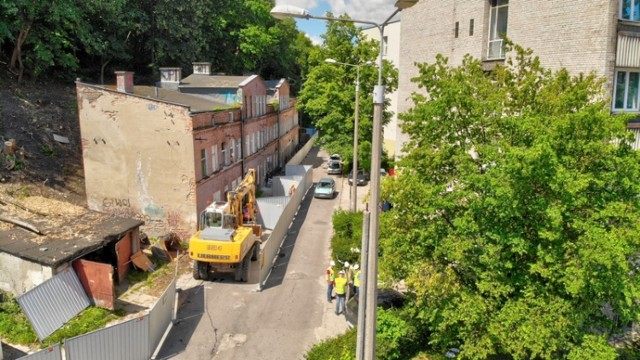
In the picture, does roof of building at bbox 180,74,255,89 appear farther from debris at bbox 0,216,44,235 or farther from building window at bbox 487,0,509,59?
building window at bbox 487,0,509,59

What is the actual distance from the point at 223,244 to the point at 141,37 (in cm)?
3647

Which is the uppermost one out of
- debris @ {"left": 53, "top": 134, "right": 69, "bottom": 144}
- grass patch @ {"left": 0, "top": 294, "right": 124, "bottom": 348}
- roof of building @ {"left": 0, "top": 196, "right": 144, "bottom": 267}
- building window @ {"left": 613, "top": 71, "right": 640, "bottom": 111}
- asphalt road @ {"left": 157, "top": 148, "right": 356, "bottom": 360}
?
building window @ {"left": 613, "top": 71, "right": 640, "bottom": 111}

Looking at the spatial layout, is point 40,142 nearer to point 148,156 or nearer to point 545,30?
point 148,156

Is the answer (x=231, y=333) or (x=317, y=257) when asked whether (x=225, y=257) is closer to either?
(x=231, y=333)

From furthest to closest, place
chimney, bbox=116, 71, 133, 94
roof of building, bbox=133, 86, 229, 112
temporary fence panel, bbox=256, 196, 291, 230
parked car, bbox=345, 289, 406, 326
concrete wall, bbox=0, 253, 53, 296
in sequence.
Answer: temporary fence panel, bbox=256, 196, 291, 230
roof of building, bbox=133, 86, 229, 112
chimney, bbox=116, 71, 133, 94
concrete wall, bbox=0, 253, 53, 296
parked car, bbox=345, 289, 406, 326

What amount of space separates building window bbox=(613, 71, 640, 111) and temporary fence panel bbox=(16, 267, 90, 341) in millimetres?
18460

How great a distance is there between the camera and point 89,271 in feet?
53.7

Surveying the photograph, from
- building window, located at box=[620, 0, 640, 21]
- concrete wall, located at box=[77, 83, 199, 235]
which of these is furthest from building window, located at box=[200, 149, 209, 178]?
building window, located at box=[620, 0, 640, 21]

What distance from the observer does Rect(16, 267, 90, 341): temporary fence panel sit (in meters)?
14.4

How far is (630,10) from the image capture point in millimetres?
13859

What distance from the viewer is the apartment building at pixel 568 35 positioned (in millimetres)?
13719

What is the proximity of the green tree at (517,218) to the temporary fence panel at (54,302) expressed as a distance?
10574 mm

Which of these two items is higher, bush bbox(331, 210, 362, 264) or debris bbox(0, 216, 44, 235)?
debris bbox(0, 216, 44, 235)

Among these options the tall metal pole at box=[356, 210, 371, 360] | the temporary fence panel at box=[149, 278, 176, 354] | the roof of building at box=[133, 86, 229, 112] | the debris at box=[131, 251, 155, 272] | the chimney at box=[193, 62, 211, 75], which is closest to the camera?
the tall metal pole at box=[356, 210, 371, 360]
